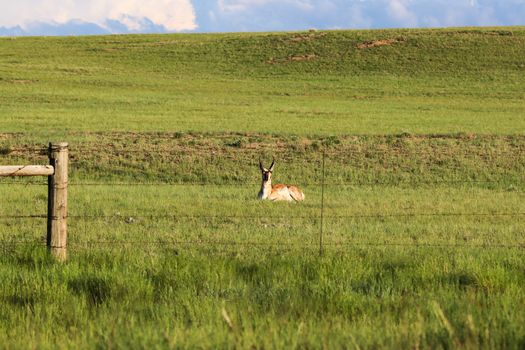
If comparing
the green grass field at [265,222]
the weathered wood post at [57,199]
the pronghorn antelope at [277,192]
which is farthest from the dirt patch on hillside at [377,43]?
the weathered wood post at [57,199]

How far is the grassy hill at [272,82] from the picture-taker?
36375mm

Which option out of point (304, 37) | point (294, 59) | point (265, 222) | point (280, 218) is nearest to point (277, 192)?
point (280, 218)

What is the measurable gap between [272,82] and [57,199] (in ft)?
166

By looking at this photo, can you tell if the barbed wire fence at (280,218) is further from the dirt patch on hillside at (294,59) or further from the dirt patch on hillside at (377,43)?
the dirt patch on hillside at (377,43)

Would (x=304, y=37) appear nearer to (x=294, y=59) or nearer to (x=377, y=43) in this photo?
(x=377, y=43)

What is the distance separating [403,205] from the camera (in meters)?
16.7

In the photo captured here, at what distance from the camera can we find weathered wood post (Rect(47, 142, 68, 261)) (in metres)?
8.82

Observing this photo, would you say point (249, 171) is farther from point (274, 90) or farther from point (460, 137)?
point (274, 90)

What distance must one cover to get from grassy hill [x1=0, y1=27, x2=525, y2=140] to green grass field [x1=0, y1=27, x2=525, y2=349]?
386mm

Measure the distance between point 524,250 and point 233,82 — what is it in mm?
49600

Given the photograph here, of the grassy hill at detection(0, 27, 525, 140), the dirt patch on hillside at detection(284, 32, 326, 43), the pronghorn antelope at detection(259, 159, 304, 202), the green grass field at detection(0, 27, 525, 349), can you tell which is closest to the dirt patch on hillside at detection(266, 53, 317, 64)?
the grassy hill at detection(0, 27, 525, 140)

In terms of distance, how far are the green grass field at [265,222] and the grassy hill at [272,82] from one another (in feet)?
1.27

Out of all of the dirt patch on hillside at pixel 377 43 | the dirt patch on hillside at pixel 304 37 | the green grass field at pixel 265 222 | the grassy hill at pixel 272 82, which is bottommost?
the green grass field at pixel 265 222

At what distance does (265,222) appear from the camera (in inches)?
562
